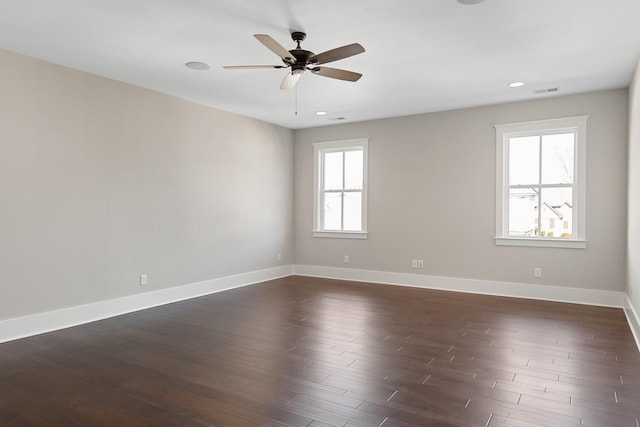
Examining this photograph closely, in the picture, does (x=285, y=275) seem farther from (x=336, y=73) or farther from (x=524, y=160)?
(x=336, y=73)

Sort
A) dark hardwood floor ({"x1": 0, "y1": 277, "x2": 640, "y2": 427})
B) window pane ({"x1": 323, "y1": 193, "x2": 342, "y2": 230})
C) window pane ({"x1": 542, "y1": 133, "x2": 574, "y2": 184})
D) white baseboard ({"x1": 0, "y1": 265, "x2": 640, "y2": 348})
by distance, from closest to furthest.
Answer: dark hardwood floor ({"x1": 0, "y1": 277, "x2": 640, "y2": 427}) < white baseboard ({"x1": 0, "y1": 265, "x2": 640, "y2": 348}) < window pane ({"x1": 542, "y1": 133, "x2": 574, "y2": 184}) < window pane ({"x1": 323, "y1": 193, "x2": 342, "y2": 230})

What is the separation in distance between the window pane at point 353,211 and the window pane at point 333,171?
29 centimetres

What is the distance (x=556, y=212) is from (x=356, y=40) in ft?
12.3

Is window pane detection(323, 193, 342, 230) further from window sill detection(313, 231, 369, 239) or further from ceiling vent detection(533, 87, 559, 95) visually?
→ ceiling vent detection(533, 87, 559, 95)

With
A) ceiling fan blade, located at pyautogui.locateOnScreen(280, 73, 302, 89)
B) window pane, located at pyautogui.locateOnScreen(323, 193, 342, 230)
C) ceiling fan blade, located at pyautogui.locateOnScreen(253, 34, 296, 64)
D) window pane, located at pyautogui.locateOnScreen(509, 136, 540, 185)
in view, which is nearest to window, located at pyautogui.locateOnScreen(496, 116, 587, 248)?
window pane, located at pyautogui.locateOnScreen(509, 136, 540, 185)

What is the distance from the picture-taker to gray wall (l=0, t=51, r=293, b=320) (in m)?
3.83

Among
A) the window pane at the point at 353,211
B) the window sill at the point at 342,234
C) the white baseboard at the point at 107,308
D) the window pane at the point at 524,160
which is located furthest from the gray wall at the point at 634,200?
the white baseboard at the point at 107,308

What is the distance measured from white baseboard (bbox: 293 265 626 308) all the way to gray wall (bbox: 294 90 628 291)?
86 millimetres

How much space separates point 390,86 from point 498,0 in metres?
2.08

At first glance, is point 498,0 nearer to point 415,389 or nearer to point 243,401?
point 415,389

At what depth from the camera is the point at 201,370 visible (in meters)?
2.97

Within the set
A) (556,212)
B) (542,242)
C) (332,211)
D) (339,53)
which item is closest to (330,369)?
(339,53)

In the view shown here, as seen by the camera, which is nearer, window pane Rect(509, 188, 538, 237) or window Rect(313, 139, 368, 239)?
window pane Rect(509, 188, 538, 237)

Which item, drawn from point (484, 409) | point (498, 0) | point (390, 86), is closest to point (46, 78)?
point (390, 86)
